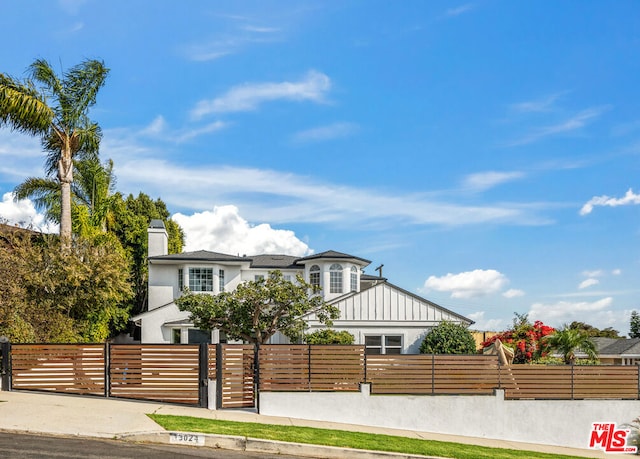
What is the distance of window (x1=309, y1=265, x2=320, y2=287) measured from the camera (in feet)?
120

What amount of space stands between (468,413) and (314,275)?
18049 millimetres

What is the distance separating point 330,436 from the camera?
1480cm

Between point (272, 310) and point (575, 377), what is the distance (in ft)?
37.5

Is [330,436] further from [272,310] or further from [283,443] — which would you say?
[272,310]

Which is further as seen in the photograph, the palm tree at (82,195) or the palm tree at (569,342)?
the palm tree at (82,195)

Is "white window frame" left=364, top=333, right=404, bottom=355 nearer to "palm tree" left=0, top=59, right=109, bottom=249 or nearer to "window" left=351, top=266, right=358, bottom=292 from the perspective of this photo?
"window" left=351, top=266, right=358, bottom=292

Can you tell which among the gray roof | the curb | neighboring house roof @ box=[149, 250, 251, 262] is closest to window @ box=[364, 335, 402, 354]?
the gray roof

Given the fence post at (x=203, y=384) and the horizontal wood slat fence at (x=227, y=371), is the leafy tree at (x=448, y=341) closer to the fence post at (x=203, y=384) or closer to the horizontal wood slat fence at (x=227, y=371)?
the horizontal wood slat fence at (x=227, y=371)

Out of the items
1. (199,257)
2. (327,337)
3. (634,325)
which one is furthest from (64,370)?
(634,325)

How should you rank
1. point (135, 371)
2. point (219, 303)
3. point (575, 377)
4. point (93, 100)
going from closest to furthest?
point (135, 371), point (575, 377), point (219, 303), point (93, 100)

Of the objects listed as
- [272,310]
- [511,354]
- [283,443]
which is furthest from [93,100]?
[283,443]

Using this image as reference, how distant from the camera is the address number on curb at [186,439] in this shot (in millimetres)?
13164

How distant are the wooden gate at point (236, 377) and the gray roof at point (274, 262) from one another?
18.8m

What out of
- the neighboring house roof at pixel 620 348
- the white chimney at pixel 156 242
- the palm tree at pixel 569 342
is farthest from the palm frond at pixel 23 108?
the neighboring house roof at pixel 620 348
